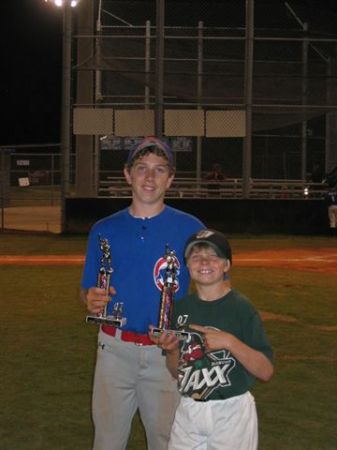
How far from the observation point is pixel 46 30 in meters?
74.9

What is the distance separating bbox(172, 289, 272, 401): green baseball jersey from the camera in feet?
11.2

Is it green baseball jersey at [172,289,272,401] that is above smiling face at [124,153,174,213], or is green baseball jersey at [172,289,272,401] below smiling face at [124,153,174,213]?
below

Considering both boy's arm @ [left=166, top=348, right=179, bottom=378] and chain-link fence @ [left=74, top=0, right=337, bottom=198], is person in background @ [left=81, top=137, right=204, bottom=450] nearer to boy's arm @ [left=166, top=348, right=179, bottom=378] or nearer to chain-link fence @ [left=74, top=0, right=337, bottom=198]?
boy's arm @ [left=166, top=348, right=179, bottom=378]

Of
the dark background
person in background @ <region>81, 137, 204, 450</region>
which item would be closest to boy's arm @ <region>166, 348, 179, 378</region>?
person in background @ <region>81, 137, 204, 450</region>

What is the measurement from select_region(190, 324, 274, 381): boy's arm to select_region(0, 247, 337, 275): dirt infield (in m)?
11.5

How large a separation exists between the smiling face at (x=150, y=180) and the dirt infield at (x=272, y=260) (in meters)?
11.2

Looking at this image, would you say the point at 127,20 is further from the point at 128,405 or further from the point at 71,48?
the point at 128,405

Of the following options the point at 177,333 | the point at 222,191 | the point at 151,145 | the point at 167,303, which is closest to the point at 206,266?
the point at 167,303

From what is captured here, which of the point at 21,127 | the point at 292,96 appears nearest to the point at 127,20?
the point at 292,96

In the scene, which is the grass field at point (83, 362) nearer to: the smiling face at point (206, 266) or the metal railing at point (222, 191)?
the smiling face at point (206, 266)

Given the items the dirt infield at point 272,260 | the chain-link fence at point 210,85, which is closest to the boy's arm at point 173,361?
the dirt infield at point 272,260

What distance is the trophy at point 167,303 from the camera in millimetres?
3347

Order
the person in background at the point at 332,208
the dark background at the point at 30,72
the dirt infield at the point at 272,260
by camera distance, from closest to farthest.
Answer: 1. the dirt infield at the point at 272,260
2. the person in background at the point at 332,208
3. the dark background at the point at 30,72

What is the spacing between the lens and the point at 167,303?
136 inches
